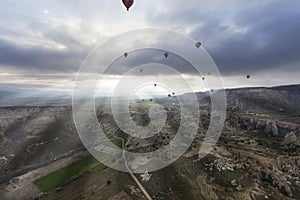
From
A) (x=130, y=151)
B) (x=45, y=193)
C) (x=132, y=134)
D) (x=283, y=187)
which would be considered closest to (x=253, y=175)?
(x=283, y=187)

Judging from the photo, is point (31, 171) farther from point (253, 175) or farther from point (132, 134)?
point (253, 175)

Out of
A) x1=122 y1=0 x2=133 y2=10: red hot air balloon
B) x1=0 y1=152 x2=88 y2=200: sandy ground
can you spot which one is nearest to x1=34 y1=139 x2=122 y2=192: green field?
x1=0 y1=152 x2=88 y2=200: sandy ground

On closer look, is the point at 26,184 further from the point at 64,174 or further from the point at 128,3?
the point at 128,3

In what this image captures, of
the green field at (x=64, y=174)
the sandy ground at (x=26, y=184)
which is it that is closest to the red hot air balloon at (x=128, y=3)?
the green field at (x=64, y=174)

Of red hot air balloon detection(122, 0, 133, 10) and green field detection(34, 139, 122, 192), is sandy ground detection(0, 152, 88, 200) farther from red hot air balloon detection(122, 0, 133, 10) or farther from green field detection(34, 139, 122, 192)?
red hot air balloon detection(122, 0, 133, 10)

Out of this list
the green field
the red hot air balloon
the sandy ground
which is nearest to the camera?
the red hot air balloon

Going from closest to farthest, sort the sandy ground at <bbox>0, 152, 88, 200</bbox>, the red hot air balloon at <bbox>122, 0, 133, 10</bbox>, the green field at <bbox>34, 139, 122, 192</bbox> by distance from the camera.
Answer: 1. the red hot air balloon at <bbox>122, 0, 133, 10</bbox>
2. the sandy ground at <bbox>0, 152, 88, 200</bbox>
3. the green field at <bbox>34, 139, 122, 192</bbox>
